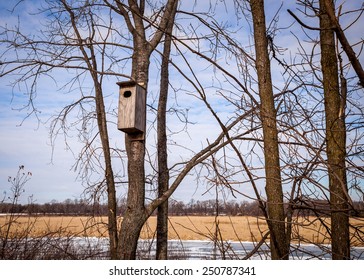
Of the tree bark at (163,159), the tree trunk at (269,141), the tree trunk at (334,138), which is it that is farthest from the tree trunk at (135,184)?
the tree trunk at (334,138)

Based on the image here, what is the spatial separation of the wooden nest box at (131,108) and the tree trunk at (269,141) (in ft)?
4.35

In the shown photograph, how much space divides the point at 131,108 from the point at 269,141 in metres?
1.55

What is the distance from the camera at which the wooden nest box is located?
12.4 ft

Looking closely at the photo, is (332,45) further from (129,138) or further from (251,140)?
(129,138)

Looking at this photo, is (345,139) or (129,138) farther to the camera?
(129,138)

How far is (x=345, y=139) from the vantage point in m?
2.61

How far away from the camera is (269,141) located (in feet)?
10.2

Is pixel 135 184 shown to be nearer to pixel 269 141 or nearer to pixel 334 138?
pixel 269 141

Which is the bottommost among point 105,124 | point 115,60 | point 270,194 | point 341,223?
point 341,223

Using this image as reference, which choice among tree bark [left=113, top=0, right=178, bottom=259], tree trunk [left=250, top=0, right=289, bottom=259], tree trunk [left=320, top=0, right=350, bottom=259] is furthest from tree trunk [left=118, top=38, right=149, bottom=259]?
tree trunk [left=320, top=0, right=350, bottom=259]

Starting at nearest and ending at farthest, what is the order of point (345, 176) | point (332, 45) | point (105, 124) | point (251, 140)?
1. point (345, 176)
2. point (332, 45)
3. point (251, 140)
4. point (105, 124)

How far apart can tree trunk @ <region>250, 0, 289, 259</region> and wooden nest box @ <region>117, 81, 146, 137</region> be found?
1.33m

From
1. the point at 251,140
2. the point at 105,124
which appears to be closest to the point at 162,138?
the point at 105,124

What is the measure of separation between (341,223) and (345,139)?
632 mm
